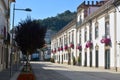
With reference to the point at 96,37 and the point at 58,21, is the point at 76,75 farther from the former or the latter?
the point at 58,21

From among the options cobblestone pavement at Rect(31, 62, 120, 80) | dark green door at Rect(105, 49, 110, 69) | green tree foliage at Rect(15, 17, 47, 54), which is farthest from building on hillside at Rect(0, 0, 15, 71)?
dark green door at Rect(105, 49, 110, 69)

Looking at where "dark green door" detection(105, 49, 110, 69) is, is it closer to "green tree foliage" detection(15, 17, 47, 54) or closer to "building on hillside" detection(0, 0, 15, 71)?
"building on hillside" detection(0, 0, 15, 71)

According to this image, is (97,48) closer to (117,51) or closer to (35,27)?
(117,51)

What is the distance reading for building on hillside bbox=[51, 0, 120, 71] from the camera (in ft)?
147

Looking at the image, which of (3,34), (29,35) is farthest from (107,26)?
(3,34)

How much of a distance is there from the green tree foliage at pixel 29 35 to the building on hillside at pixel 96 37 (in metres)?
11.4

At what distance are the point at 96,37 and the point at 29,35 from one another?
875 inches

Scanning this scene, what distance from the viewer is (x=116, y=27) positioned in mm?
44156

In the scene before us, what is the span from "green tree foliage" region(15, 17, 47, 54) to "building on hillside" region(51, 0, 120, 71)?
448 inches

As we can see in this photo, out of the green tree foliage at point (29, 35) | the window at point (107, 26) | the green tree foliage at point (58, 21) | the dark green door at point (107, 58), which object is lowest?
A: the dark green door at point (107, 58)

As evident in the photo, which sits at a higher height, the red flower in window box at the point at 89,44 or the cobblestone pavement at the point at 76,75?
the red flower in window box at the point at 89,44

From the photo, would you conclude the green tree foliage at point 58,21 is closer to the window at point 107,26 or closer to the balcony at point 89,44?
the balcony at point 89,44

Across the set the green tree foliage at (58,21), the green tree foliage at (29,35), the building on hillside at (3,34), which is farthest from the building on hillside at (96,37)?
the green tree foliage at (58,21)

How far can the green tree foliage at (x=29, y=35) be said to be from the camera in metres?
34.1
